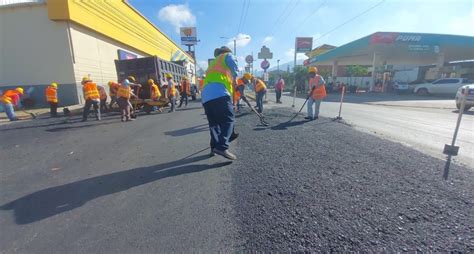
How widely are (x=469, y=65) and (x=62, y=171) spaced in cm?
3488

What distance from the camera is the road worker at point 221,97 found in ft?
11.7

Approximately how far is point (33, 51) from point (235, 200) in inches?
595

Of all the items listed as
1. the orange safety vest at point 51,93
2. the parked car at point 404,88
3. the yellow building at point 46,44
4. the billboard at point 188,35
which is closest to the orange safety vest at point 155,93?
the orange safety vest at point 51,93

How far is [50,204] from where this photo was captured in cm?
250

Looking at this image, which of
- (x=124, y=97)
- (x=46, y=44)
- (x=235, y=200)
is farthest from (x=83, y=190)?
(x=46, y=44)

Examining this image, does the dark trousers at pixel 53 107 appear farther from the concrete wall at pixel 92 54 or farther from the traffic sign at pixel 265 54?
the traffic sign at pixel 265 54

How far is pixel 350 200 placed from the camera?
241cm

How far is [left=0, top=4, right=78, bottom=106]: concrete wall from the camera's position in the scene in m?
11.5

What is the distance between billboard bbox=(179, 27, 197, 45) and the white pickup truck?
4360 centimetres

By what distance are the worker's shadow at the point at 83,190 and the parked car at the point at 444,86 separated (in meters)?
26.0

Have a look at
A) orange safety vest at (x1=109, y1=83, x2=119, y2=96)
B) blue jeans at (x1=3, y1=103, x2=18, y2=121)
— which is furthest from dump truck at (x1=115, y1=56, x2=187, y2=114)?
blue jeans at (x1=3, y1=103, x2=18, y2=121)

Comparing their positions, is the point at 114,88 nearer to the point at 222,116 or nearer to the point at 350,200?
the point at 222,116

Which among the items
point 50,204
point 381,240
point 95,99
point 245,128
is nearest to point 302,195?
point 381,240

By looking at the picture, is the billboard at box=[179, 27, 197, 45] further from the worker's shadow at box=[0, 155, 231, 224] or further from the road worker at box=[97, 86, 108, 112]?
the worker's shadow at box=[0, 155, 231, 224]
